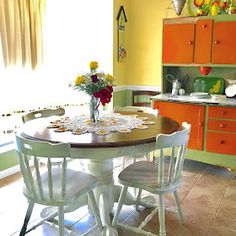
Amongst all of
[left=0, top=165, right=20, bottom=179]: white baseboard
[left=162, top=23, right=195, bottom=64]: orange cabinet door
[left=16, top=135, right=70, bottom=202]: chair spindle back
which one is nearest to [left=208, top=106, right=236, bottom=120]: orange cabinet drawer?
[left=162, top=23, right=195, bottom=64]: orange cabinet door

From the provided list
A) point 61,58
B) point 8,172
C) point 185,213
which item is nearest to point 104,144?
point 185,213

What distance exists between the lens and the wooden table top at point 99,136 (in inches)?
73.0

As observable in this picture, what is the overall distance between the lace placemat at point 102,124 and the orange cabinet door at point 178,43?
1.40m

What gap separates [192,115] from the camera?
3.45 metres

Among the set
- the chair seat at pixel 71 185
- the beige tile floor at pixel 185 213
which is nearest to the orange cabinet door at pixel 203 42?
the beige tile floor at pixel 185 213

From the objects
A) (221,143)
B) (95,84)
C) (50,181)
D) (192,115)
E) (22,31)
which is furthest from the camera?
(192,115)

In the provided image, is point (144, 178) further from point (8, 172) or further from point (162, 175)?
point (8, 172)

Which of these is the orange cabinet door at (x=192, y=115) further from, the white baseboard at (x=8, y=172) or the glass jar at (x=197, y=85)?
the white baseboard at (x=8, y=172)

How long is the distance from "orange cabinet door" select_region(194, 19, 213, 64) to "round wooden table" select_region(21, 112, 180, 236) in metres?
1.43

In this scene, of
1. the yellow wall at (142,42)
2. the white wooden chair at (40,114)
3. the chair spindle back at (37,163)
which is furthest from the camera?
the yellow wall at (142,42)

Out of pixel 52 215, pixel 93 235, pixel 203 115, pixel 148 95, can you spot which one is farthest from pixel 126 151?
pixel 148 95

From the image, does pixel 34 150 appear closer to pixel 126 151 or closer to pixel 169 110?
pixel 126 151

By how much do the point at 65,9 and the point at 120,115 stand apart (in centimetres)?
196

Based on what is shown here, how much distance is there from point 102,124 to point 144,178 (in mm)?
536
